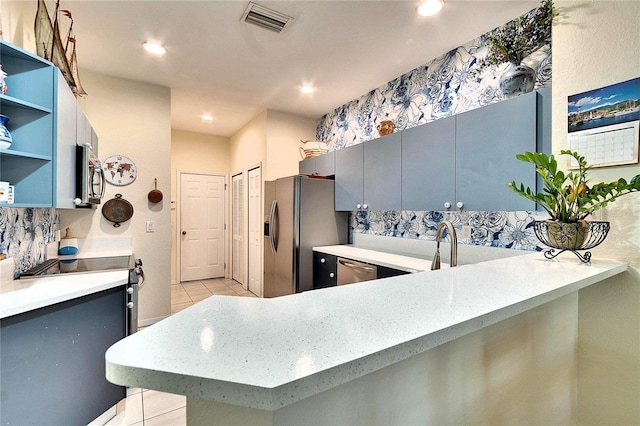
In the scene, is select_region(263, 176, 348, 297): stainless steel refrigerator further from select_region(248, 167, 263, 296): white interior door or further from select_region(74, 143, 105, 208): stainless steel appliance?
select_region(74, 143, 105, 208): stainless steel appliance

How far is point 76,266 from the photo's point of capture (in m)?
2.21

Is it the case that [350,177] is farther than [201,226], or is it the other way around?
[201,226]

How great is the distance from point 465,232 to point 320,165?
6.27ft

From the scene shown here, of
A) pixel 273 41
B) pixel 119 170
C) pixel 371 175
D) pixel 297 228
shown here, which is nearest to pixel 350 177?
pixel 371 175

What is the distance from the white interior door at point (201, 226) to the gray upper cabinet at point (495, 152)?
4.49 metres

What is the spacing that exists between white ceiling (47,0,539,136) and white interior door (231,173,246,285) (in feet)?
6.14

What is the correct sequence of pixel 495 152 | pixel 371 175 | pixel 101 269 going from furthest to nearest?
pixel 371 175, pixel 101 269, pixel 495 152

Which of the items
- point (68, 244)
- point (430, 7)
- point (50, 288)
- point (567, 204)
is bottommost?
point (50, 288)

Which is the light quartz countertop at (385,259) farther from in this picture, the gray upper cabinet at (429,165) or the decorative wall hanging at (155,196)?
the decorative wall hanging at (155,196)

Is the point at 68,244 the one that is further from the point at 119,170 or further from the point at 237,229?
the point at 237,229

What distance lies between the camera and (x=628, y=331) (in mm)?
1220

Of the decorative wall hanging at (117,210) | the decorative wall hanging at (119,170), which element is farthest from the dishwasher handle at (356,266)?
the decorative wall hanging at (119,170)

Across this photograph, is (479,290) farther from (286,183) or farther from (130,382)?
(286,183)

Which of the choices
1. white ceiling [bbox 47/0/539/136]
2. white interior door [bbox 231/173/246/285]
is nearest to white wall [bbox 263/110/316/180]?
white ceiling [bbox 47/0/539/136]
